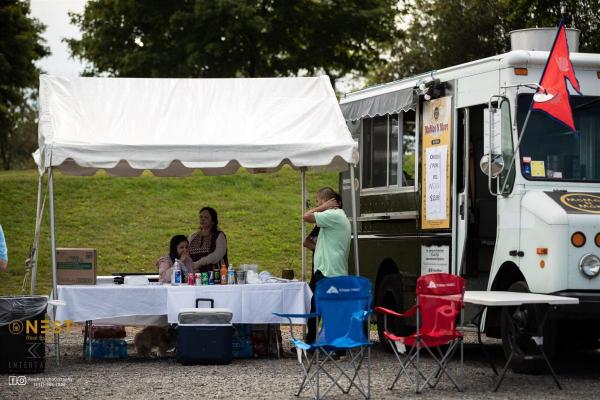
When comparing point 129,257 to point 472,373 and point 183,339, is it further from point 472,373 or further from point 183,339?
point 472,373

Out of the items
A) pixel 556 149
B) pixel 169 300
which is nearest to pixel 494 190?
pixel 556 149

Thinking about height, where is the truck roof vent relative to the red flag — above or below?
above

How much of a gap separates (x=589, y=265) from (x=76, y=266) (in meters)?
5.44

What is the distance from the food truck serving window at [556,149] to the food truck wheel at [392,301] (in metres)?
2.65

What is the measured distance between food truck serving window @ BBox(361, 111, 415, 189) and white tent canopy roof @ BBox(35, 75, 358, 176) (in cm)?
55

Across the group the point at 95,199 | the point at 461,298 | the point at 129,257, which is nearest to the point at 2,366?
the point at 461,298

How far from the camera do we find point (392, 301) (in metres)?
12.9

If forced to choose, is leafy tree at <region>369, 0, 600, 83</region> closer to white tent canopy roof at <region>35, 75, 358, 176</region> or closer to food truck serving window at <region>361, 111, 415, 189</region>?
food truck serving window at <region>361, 111, 415, 189</region>

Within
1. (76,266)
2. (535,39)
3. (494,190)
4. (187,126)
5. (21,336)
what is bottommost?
(21,336)

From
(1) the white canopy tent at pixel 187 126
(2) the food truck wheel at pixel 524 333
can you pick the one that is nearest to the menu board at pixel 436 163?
(1) the white canopy tent at pixel 187 126

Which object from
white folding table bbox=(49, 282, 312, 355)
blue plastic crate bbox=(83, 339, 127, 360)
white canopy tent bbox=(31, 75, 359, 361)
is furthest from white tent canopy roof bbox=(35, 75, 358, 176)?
blue plastic crate bbox=(83, 339, 127, 360)

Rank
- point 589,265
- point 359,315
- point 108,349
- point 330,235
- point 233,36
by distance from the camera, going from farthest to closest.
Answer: point 233,36, point 108,349, point 330,235, point 589,265, point 359,315

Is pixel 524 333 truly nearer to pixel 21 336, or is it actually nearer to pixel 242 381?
pixel 242 381

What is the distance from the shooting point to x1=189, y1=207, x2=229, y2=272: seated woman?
1300 centimetres
